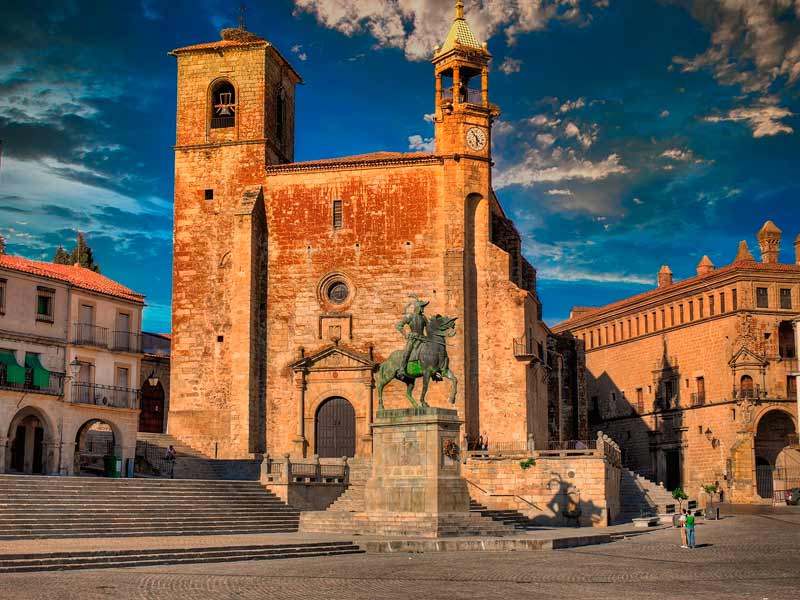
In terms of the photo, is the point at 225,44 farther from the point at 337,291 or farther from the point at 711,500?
the point at 711,500

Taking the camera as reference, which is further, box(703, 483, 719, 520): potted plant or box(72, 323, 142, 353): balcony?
box(703, 483, 719, 520): potted plant

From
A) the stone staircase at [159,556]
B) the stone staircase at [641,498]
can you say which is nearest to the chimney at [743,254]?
the stone staircase at [641,498]

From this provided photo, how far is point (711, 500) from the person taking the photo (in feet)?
175

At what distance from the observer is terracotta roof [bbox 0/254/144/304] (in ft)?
123

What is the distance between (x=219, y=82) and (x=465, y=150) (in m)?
10.6

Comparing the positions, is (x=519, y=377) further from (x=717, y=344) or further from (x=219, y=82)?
(x=717, y=344)

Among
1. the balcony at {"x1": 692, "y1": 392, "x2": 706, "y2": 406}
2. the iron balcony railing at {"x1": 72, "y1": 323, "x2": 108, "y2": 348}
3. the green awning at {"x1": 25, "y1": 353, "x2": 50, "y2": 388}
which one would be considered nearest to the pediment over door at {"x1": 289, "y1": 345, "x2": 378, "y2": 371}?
the iron balcony railing at {"x1": 72, "y1": 323, "x2": 108, "y2": 348}

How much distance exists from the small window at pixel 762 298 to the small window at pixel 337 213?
24.9 meters

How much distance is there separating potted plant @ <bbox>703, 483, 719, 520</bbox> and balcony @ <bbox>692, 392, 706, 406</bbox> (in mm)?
4534

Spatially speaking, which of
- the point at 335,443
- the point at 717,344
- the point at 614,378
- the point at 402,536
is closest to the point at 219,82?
the point at 335,443

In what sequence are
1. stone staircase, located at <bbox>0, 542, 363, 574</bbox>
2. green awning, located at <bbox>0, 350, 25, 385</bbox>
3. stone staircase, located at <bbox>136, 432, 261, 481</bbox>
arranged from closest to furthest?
stone staircase, located at <bbox>0, 542, 363, 574</bbox> → green awning, located at <bbox>0, 350, 25, 385</bbox> → stone staircase, located at <bbox>136, 432, 261, 481</bbox>

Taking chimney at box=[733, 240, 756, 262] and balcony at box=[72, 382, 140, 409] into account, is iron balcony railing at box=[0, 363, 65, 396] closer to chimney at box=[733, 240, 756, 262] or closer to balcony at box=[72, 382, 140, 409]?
balcony at box=[72, 382, 140, 409]

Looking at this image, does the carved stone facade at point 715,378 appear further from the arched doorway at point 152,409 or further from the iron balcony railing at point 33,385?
the iron balcony railing at point 33,385

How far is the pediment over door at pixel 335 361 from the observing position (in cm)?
4197
